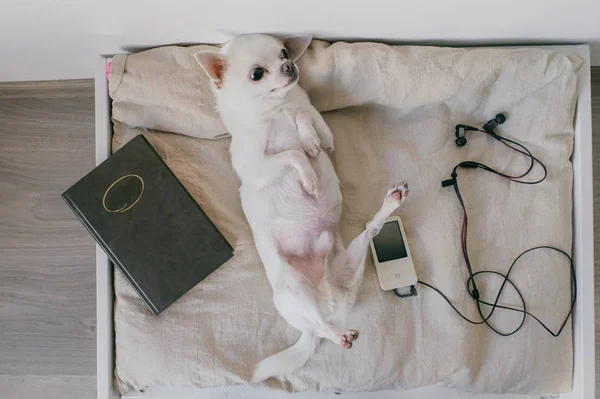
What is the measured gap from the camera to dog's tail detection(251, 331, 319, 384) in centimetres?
138

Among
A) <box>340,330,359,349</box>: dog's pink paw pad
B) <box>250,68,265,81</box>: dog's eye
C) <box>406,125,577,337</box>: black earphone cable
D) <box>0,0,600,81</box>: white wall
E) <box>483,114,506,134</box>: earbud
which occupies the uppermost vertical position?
<box>0,0,600,81</box>: white wall

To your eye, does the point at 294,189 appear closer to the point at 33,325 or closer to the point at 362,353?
the point at 362,353

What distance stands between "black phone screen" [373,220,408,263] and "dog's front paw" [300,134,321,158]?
0.32 m

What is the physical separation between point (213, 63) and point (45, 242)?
96 centimetres

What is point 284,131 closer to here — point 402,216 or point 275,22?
point 275,22

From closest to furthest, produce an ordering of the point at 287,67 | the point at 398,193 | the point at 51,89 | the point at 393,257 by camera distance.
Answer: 1. the point at 287,67
2. the point at 398,193
3. the point at 393,257
4. the point at 51,89

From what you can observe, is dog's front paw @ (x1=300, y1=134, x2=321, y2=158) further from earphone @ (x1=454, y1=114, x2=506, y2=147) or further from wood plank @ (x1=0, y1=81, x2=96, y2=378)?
wood plank @ (x1=0, y1=81, x2=96, y2=378)

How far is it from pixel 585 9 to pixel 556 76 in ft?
0.67

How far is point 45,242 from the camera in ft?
5.61

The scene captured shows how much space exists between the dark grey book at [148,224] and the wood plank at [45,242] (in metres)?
0.35

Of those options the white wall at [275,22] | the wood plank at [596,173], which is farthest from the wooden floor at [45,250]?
the wood plank at [596,173]

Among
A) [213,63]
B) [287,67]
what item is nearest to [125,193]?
[213,63]

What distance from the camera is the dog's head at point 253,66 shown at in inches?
48.2

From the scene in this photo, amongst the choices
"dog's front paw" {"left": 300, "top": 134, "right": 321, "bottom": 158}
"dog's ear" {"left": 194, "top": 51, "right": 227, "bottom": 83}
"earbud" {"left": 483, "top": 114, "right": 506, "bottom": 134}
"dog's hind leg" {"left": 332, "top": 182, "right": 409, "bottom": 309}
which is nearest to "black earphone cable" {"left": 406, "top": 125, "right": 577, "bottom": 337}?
"earbud" {"left": 483, "top": 114, "right": 506, "bottom": 134}
